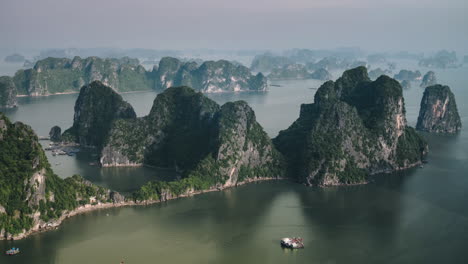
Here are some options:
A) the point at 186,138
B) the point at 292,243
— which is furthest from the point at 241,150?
the point at 292,243

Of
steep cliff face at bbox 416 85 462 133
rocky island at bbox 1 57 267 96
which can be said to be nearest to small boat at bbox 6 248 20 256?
steep cliff face at bbox 416 85 462 133

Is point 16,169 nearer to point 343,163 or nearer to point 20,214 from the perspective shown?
point 20,214

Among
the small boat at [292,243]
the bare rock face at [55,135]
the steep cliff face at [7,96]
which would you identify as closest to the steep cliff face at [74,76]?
the steep cliff face at [7,96]

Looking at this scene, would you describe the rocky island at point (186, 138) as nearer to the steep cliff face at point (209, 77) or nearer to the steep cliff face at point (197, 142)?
the steep cliff face at point (197, 142)

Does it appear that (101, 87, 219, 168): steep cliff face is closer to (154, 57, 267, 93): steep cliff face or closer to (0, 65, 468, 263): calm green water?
(0, 65, 468, 263): calm green water

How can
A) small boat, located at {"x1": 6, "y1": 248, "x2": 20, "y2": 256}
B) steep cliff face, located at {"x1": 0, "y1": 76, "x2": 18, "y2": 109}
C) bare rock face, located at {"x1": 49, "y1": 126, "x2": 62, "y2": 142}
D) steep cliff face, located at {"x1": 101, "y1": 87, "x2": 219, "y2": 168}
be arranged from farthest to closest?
steep cliff face, located at {"x1": 0, "y1": 76, "x2": 18, "y2": 109}, bare rock face, located at {"x1": 49, "y1": 126, "x2": 62, "y2": 142}, steep cliff face, located at {"x1": 101, "y1": 87, "x2": 219, "y2": 168}, small boat, located at {"x1": 6, "y1": 248, "x2": 20, "y2": 256}

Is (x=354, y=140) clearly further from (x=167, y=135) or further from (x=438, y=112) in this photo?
(x=438, y=112)

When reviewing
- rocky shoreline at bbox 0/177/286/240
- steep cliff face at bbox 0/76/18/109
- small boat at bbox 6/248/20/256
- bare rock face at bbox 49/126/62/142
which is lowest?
small boat at bbox 6/248/20/256
